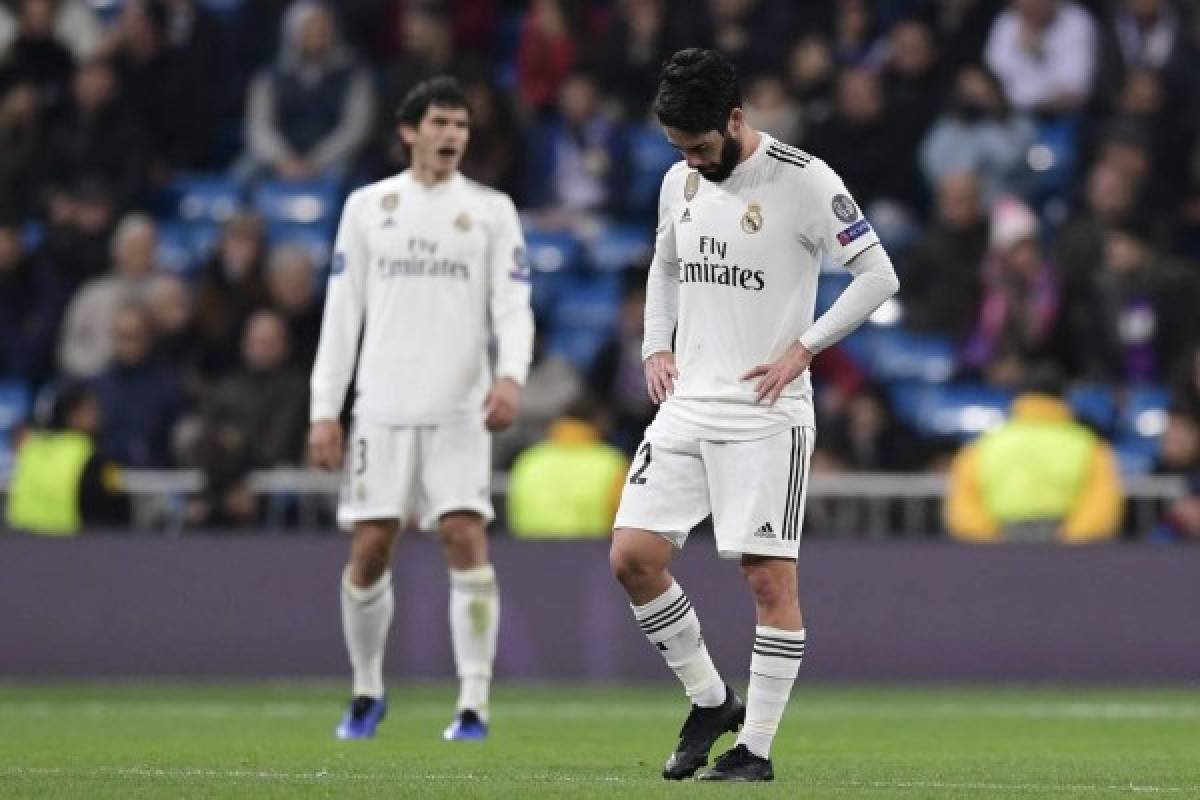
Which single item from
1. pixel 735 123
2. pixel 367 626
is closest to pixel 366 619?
pixel 367 626

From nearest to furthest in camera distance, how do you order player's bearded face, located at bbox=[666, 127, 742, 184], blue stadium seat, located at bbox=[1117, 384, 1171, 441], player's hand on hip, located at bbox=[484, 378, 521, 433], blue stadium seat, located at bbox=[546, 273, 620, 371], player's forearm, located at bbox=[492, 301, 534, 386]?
player's bearded face, located at bbox=[666, 127, 742, 184] → player's hand on hip, located at bbox=[484, 378, 521, 433] → player's forearm, located at bbox=[492, 301, 534, 386] → blue stadium seat, located at bbox=[1117, 384, 1171, 441] → blue stadium seat, located at bbox=[546, 273, 620, 371]

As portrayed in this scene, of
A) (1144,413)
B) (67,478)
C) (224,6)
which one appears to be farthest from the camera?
(224,6)

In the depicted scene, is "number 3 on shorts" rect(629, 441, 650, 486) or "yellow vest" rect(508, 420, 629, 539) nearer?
"number 3 on shorts" rect(629, 441, 650, 486)

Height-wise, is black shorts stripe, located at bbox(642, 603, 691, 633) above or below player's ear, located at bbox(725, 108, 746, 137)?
below

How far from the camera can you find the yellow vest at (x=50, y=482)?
52.7ft

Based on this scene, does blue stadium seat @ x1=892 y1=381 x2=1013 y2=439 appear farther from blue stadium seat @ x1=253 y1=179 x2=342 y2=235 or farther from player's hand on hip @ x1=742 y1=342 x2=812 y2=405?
player's hand on hip @ x1=742 y1=342 x2=812 y2=405

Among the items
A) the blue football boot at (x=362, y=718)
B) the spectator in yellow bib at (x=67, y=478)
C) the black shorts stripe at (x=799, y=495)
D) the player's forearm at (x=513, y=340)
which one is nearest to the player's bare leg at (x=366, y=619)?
the blue football boot at (x=362, y=718)

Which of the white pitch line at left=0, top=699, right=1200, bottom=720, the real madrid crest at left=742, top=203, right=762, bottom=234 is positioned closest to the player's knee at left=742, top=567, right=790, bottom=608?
the real madrid crest at left=742, top=203, right=762, bottom=234

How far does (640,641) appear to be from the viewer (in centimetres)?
1530

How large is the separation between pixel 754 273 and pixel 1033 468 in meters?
6.98

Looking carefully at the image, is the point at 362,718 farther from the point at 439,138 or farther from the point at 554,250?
the point at 554,250

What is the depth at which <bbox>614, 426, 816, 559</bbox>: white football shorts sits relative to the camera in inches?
328

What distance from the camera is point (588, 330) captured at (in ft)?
62.6

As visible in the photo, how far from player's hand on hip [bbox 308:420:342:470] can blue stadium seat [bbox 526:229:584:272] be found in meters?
8.76
